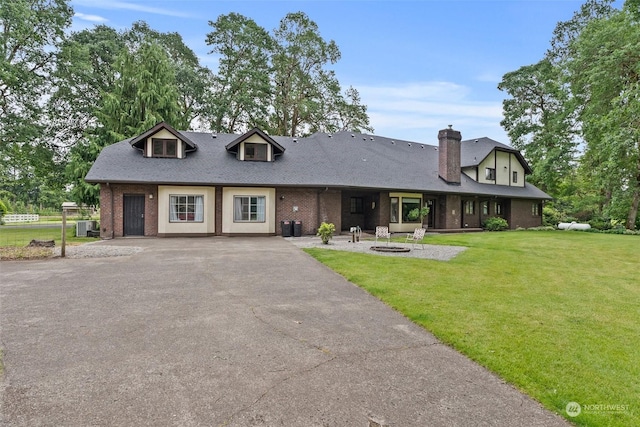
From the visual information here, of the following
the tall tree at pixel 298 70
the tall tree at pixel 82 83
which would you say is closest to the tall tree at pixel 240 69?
the tall tree at pixel 298 70

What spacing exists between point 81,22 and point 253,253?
27.8m

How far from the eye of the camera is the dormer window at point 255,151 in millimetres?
18359

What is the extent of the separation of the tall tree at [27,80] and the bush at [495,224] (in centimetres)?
3163

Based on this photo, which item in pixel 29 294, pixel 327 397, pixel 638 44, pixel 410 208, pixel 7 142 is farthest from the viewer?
pixel 7 142

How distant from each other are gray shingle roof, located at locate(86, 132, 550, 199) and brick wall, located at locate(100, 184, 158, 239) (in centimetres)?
73

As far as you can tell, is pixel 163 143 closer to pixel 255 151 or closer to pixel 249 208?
pixel 255 151

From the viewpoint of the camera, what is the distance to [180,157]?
17344 mm

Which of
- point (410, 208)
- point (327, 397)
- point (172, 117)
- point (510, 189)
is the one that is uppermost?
point (172, 117)

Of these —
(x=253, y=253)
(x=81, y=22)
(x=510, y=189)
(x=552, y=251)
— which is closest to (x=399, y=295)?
(x=253, y=253)

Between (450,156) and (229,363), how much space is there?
21.8 m

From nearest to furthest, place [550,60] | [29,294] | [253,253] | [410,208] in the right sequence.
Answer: [29,294] → [253,253] → [410,208] → [550,60]

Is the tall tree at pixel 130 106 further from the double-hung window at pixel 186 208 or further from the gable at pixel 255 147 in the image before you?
the double-hung window at pixel 186 208

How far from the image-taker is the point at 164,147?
1727 centimetres

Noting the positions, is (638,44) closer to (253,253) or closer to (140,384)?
(253,253)
